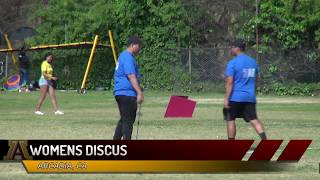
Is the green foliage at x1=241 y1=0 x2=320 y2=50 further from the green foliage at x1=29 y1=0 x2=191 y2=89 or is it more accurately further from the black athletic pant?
the black athletic pant

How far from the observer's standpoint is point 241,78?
15.1 m

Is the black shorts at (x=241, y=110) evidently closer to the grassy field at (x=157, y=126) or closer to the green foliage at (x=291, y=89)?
the grassy field at (x=157, y=126)

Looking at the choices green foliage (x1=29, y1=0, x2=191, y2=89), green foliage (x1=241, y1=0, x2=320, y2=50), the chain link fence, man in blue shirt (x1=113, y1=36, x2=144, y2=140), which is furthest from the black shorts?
green foliage (x1=29, y1=0, x2=191, y2=89)

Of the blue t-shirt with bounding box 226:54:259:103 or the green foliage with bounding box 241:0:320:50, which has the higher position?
the blue t-shirt with bounding box 226:54:259:103

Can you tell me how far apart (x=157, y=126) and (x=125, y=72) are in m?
6.47

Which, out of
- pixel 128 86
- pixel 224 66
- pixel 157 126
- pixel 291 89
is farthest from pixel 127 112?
pixel 224 66

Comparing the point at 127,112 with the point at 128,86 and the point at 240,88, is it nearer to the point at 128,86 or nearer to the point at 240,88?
the point at 128,86

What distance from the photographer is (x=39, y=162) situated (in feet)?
38.7

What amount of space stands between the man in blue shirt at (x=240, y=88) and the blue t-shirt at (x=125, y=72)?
157cm

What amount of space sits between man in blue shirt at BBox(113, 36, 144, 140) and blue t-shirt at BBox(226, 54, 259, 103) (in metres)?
1.55

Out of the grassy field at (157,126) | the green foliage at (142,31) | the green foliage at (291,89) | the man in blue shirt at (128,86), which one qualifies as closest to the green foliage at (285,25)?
the green foliage at (291,89)

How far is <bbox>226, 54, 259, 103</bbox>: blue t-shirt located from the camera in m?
15.1

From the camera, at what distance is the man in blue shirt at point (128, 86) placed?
575 inches

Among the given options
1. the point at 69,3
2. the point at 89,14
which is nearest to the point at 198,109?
the point at 89,14
